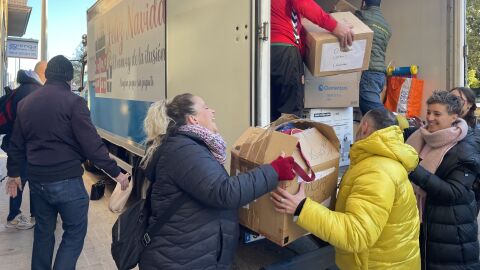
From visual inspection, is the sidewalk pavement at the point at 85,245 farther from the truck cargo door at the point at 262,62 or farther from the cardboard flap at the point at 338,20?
the cardboard flap at the point at 338,20

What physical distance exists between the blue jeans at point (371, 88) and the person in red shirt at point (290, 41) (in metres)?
0.92

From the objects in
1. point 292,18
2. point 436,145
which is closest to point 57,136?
point 292,18

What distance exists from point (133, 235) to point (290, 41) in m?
1.78

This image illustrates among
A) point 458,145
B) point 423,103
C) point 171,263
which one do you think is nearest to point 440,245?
point 458,145

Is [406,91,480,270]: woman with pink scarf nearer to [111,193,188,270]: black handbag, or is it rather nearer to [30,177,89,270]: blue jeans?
[111,193,188,270]: black handbag

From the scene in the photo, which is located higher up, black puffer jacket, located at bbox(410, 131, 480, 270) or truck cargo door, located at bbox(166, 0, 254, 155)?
truck cargo door, located at bbox(166, 0, 254, 155)

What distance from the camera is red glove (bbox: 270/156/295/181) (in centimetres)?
181

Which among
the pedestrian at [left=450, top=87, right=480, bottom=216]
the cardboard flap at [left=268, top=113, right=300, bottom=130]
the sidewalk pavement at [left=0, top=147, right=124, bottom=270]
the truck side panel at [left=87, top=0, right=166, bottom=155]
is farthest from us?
the truck side panel at [left=87, top=0, right=166, bottom=155]

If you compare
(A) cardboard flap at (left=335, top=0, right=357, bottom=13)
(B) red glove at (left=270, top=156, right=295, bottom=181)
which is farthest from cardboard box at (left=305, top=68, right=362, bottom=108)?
(B) red glove at (left=270, top=156, right=295, bottom=181)

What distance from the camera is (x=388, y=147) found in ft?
6.31

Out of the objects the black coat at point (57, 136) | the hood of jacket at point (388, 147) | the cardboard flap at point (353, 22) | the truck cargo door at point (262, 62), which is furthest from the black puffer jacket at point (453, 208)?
the black coat at point (57, 136)

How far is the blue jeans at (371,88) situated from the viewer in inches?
153

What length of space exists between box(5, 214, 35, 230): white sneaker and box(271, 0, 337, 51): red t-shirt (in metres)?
3.57

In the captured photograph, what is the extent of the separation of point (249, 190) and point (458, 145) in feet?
4.65
